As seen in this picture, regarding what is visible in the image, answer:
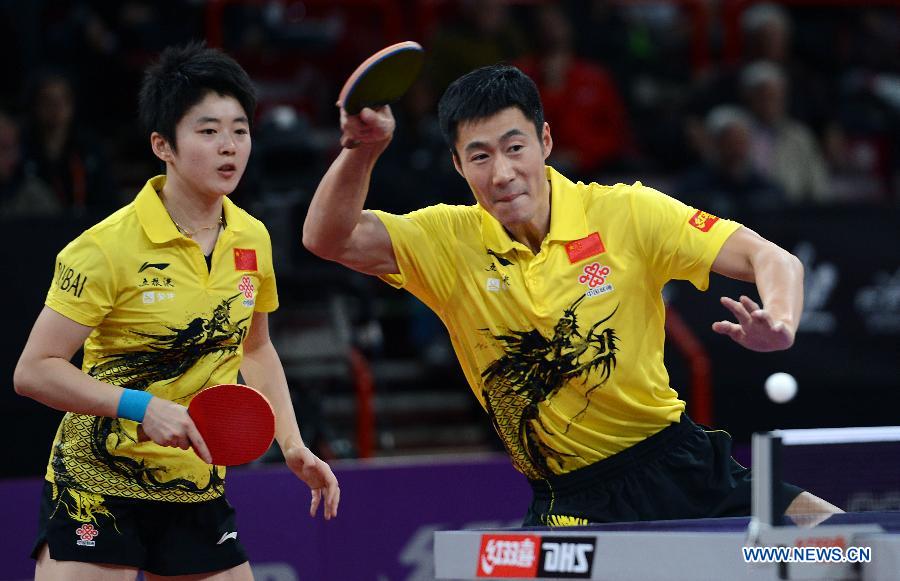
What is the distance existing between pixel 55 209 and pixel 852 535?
6014 millimetres

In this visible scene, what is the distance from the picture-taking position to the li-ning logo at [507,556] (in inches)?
116

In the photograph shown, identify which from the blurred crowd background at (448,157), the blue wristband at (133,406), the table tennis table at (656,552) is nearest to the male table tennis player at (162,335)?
the blue wristband at (133,406)

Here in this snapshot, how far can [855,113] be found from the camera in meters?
10.6

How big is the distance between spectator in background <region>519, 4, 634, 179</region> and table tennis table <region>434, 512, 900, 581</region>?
649cm

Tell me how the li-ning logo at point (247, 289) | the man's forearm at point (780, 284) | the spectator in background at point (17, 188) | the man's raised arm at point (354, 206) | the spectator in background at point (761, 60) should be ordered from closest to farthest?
the man's forearm at point (780, 284), the man's raised arm at point (354, 206), the li-ning logo at point (247, 289), the spectator in background at point (17, 188), the spectator in background at point (761, 60)

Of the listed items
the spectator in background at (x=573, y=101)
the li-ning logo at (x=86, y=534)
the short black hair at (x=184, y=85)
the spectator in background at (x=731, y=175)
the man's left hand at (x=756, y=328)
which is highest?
the spectator in background at (x=573, y=101)

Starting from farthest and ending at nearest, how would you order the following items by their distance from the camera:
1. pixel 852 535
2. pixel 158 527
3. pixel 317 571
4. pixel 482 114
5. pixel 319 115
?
pixel 319 115
pixel 317 571
pixel 158 527
pixel 482 114
pixel 852 535

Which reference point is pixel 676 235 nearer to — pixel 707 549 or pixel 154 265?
pixel 707 549

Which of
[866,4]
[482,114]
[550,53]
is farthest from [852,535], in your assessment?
[866,4]

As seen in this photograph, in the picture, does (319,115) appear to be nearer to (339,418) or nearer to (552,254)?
(339,418)

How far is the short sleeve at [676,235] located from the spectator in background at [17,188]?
4.71 meters

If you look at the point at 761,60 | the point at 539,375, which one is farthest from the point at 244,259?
the point at 761,60

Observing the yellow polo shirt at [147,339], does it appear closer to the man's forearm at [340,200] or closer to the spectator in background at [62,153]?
the man's forearm at [340,200]

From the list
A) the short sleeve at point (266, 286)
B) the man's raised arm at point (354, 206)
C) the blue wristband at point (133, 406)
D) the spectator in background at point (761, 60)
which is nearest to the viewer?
the man's raised arm at point (354, 206)
